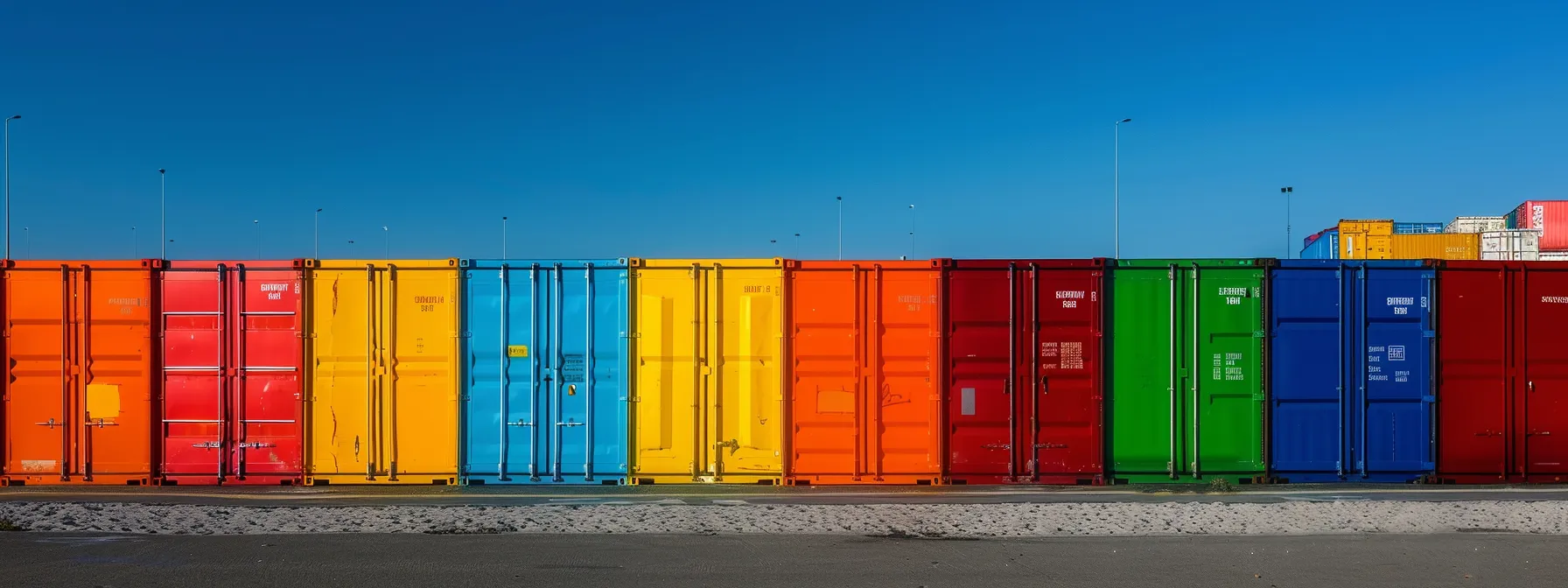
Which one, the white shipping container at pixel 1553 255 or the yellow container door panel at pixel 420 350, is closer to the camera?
the yellow container door panel at pixel 420 350

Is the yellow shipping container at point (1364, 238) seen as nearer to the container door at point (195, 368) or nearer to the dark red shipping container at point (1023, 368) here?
the dark red shipping container at point (1023, 368)

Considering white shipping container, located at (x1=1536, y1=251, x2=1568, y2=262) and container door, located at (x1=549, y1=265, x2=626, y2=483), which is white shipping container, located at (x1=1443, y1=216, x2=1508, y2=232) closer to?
white shipping container, located at (x1=1536, y1=251, x2=1568, y2=262)

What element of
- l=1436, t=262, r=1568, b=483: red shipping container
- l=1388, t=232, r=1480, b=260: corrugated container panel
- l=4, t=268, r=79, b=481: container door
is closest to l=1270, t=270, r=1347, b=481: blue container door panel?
l=1436, t=262, r=1568, b=483: red shipping container

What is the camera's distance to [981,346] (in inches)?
480

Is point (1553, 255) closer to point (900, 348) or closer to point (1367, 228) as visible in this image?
point (1367, 228)

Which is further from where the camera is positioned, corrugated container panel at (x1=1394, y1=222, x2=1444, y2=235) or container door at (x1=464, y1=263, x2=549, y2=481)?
corrugated container panel at (x1=1394, y1=222, x2=1444, y2=235)

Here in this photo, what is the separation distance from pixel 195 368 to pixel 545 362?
455 cm

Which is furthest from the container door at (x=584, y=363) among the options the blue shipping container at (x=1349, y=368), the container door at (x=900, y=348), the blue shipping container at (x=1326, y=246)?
the blue shipping container at (x=1326, y=246)

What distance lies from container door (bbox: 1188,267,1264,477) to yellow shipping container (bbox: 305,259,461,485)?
9661mm

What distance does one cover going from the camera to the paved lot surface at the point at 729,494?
37.4 feet

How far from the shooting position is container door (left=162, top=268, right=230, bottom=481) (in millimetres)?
12094

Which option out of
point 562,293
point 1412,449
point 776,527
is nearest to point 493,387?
point 562,293

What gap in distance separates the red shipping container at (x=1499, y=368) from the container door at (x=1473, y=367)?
0.5 inches

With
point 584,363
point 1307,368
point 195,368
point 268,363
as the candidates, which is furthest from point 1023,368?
point 195,368
